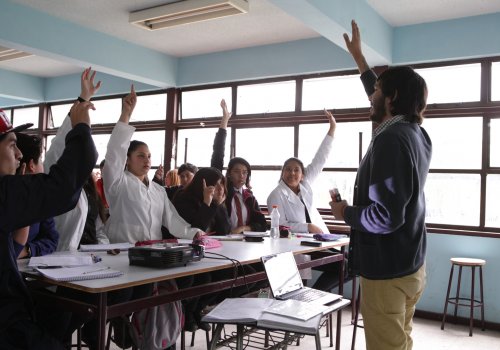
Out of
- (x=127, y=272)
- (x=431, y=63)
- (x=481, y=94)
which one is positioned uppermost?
(x=431, y=63)

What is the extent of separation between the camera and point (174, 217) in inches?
123

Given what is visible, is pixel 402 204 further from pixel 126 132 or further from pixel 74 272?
pixel 126 132

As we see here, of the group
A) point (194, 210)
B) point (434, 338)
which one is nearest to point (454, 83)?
point (434, 338)

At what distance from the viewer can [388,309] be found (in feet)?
5.55

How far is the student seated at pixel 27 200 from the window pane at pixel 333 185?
391 cm

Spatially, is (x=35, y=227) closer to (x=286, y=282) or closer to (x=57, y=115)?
(x=286, y=282)

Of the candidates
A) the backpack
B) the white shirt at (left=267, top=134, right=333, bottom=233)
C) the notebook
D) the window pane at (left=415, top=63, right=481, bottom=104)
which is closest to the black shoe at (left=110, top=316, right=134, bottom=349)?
the backpack

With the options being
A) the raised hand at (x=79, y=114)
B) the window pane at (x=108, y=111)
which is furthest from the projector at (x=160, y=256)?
the window pane at (x=108, y=111)

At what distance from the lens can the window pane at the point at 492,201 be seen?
4406 mm

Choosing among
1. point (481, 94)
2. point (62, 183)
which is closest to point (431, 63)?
point (481, 94)

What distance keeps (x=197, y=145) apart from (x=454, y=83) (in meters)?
3.29

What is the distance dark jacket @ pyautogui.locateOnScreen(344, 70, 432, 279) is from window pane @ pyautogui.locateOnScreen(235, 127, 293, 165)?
3.85 metres

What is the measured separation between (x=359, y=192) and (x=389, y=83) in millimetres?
439

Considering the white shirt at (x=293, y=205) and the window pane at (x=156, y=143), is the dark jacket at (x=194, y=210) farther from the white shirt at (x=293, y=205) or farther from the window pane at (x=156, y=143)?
the window pane at (x=156, y=143)
